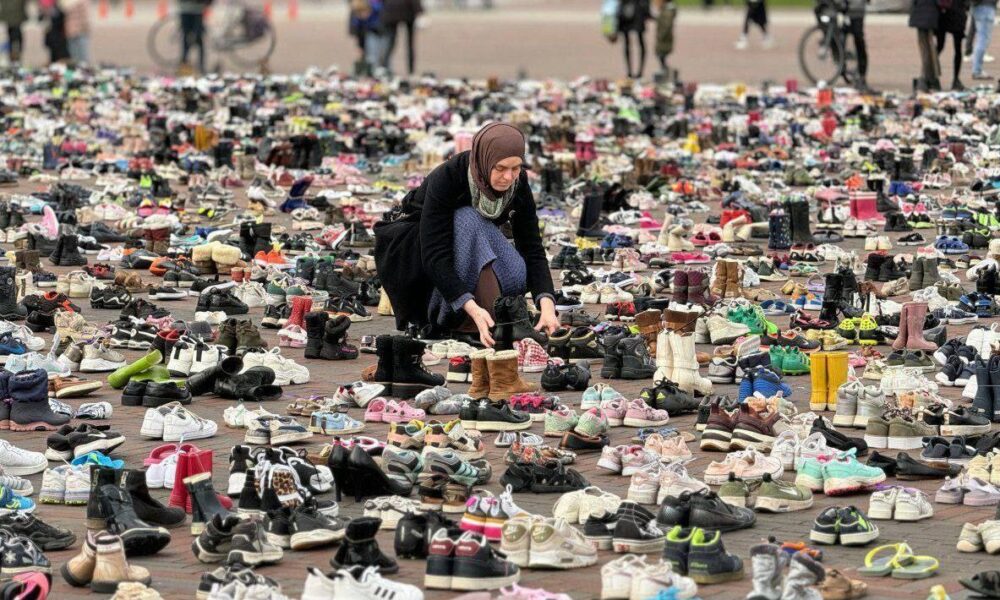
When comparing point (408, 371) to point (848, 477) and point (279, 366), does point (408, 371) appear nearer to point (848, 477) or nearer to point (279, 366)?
point (279, 366)

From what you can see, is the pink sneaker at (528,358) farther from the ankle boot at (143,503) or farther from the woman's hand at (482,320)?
the ankle boot at (143,503)

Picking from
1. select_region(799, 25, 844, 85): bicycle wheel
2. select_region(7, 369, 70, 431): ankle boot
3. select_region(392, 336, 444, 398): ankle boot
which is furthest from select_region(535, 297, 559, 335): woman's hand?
select_region(799, 25, 844, 85): bicycle wheel

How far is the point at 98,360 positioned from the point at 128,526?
3.58m

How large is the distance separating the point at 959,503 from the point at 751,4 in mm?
30133

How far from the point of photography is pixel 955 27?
2512cm

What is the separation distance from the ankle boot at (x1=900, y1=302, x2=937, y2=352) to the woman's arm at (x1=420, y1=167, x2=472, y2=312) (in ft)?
7.78

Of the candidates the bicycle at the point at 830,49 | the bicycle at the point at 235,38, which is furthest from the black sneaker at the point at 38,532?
the bicycle at the point at 235,38

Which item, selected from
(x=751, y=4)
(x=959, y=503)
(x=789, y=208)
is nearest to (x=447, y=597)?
(x=959, y=503)

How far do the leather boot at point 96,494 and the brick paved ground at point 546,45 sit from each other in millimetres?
17226

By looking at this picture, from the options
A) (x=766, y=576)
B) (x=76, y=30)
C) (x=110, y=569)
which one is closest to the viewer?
(x=766, y=576)

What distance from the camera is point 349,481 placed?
7.74 meters

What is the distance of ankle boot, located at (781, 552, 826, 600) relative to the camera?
6.17 meters

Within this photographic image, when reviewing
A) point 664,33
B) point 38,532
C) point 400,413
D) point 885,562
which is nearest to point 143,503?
point 38,532

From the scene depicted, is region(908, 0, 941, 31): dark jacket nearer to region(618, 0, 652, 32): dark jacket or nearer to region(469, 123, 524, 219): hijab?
region(618, 0, 652, 32): dark jacket
